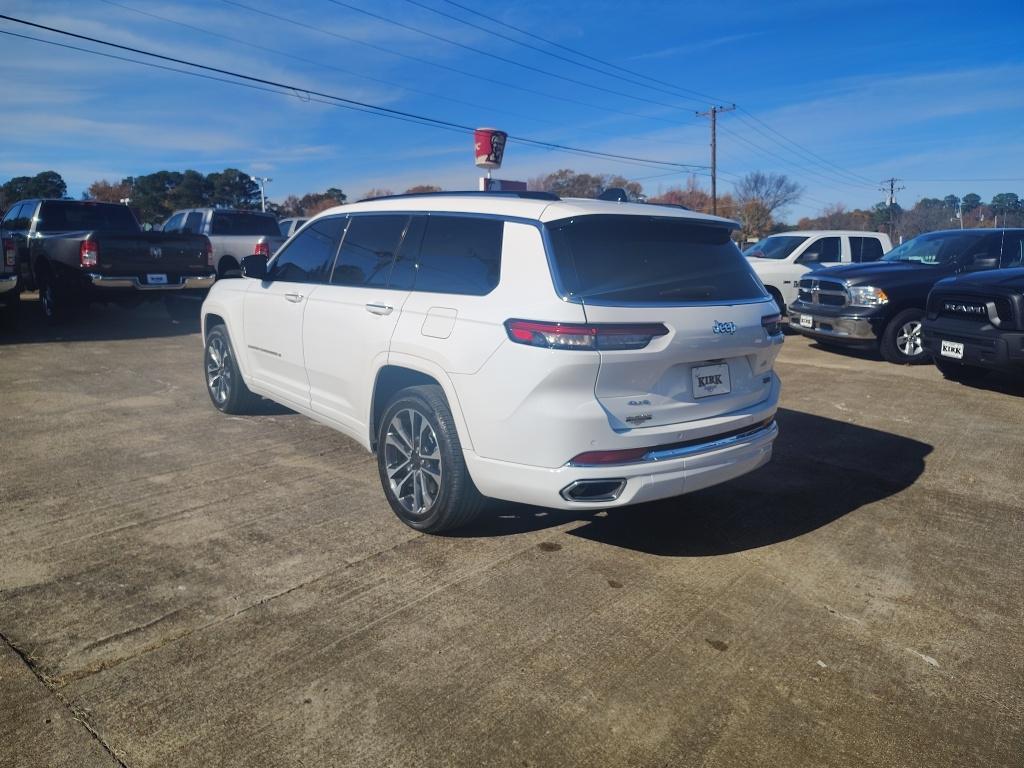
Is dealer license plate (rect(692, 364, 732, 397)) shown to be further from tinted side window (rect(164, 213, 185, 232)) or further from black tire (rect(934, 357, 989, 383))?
tinted side window (rect(164, 213, 185, 232))

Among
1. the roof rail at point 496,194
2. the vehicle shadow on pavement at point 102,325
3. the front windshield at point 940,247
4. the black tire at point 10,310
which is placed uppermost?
the roof rail at point 496,194

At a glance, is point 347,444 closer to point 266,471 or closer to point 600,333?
point 266,471

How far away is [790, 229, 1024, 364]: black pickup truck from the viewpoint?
9.62 meters

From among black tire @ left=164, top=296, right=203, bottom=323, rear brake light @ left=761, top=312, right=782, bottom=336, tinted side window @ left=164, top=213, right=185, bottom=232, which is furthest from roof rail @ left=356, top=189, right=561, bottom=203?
tinted side window @ left=164, top=213, right=185, bottom=232

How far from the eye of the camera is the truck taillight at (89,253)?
10781 millimetres

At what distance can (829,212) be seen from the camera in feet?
309

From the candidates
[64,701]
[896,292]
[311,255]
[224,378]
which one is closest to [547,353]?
[64,701]

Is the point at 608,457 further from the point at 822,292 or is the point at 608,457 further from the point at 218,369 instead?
the point at 822,292

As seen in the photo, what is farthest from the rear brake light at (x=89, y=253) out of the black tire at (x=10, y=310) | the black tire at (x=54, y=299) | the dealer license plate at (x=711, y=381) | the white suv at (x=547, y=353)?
the dealer license plate at (x=711, y=381)

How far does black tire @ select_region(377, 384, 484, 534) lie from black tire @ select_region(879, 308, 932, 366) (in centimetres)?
780

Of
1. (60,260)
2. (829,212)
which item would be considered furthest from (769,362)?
(829,212)

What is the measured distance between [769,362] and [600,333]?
54.1 inches

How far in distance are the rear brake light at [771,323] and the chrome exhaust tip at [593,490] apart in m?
1.30

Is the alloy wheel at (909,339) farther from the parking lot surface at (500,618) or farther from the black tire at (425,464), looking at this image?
the black tire at (425,464)
